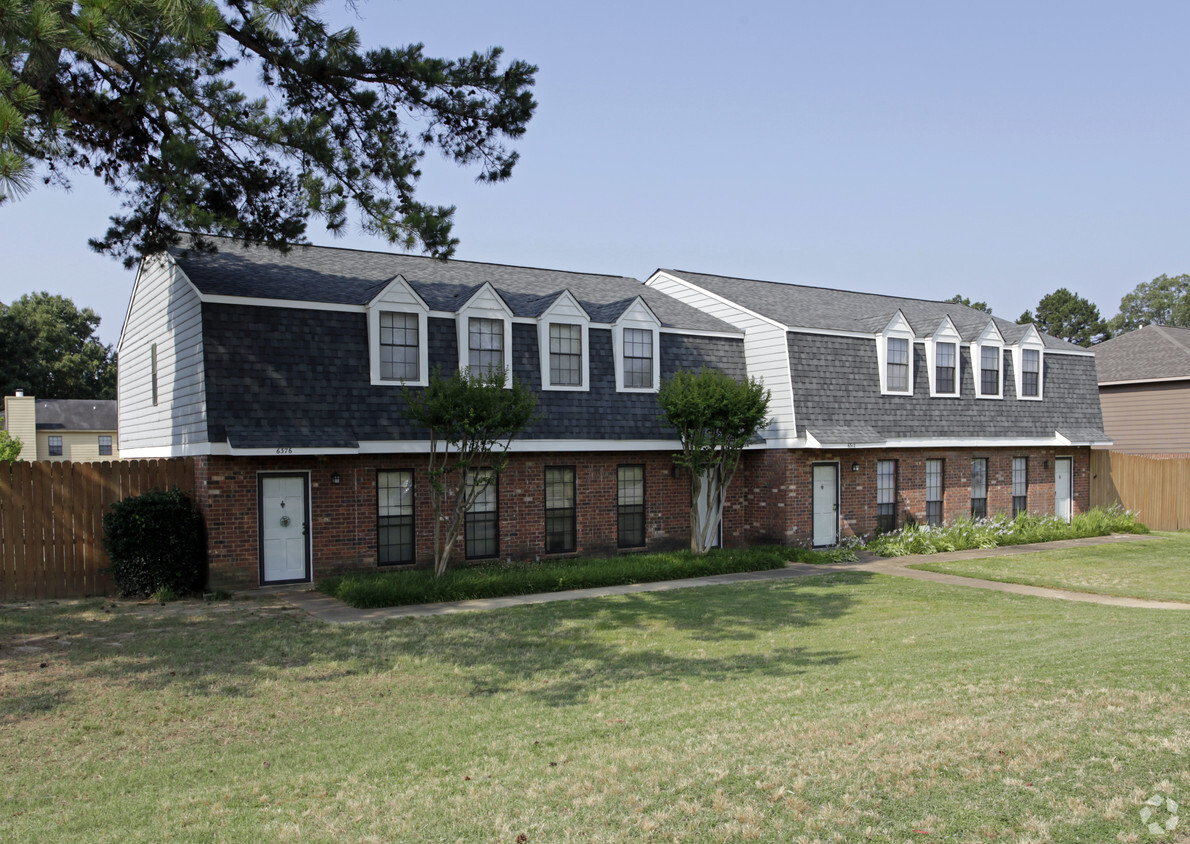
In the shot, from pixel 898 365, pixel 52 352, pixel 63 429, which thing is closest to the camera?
pixel 898 365

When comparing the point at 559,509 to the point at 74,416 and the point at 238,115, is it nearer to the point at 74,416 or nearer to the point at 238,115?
the point at 238,115

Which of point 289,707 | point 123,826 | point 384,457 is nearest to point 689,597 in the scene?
point 384,457

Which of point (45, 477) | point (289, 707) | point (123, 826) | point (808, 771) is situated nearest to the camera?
point (123, 826)

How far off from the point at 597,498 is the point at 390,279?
20.2 feet

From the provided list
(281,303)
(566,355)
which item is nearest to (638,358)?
(566,355)

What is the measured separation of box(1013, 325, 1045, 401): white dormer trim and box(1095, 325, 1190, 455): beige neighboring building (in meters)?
8.30

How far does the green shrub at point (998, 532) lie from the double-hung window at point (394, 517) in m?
10.8

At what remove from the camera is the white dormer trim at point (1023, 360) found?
2383 cm

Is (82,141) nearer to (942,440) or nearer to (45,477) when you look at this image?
(45,477)

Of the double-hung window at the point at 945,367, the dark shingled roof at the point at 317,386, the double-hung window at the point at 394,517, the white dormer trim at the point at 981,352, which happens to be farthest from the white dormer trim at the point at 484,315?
the white dormer trim at the point at 981,352

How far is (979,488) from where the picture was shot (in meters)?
23.1

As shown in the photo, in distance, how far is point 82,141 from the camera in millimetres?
14039

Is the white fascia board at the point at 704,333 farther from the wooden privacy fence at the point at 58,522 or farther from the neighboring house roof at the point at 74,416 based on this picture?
the neighboring house roof at the point at 74,416

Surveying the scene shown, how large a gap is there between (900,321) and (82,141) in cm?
1787
